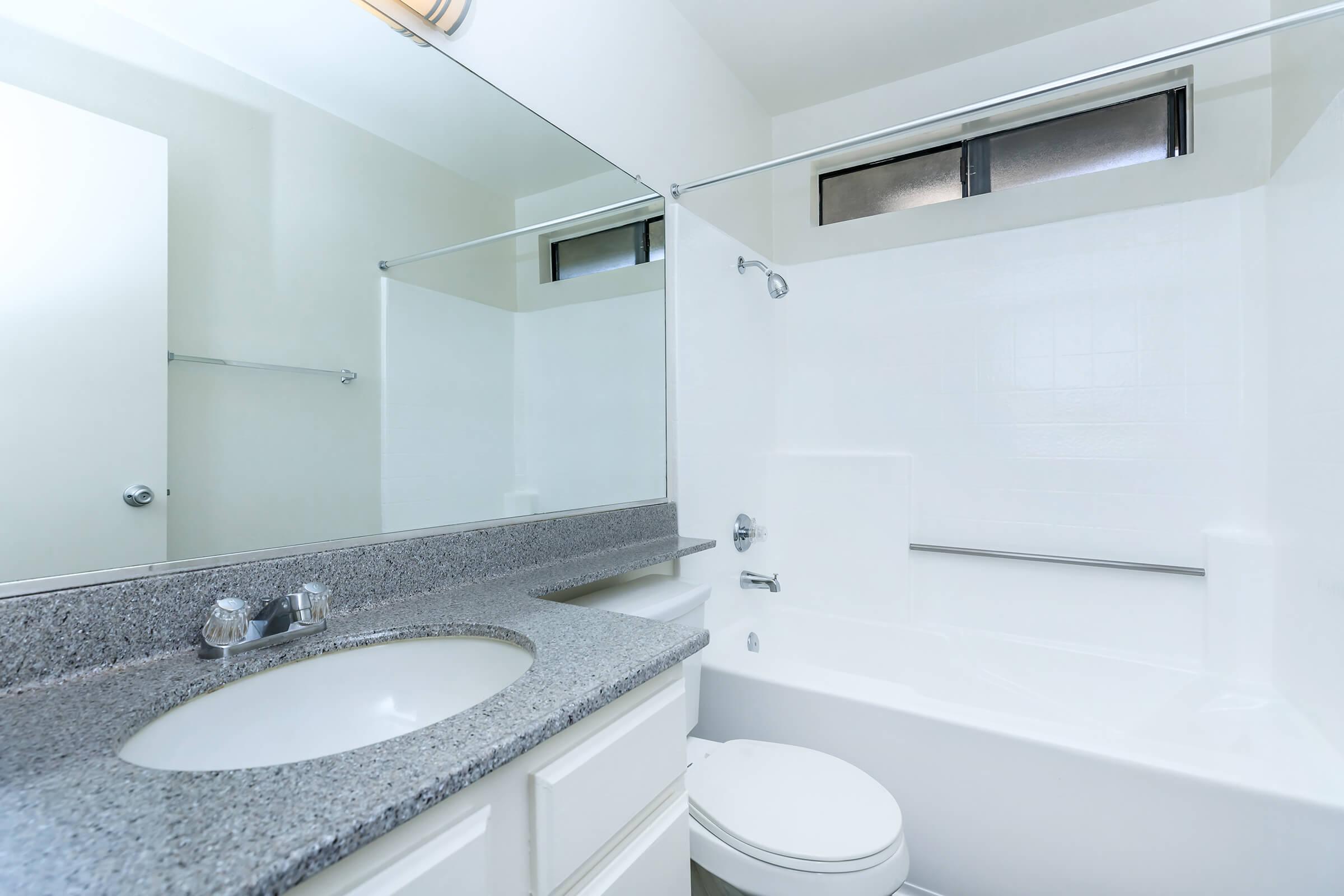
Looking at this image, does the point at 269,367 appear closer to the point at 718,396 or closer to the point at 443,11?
the point at 443,11

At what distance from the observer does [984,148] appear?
2402mm

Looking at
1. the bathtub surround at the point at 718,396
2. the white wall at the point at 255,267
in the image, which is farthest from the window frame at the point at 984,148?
the white wall at the point at 255,267

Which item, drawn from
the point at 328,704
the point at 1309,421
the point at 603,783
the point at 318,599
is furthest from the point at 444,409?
the point at 1309,421

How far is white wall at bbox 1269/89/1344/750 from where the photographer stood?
1.41 metres

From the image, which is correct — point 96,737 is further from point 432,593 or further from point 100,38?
point 100,38

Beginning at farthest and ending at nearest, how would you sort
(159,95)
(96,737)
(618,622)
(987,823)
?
(987,823)
(618,622)
(159,95)
(96,737)

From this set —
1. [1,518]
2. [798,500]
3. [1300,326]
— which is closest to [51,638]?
[1,518]

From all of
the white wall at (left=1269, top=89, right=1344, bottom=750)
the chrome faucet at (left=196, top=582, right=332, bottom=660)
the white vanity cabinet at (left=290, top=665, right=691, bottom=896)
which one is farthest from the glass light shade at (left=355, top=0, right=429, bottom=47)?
the white wall at (left=1269, top=89, right=1344, bottom=750)

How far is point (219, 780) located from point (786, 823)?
37.0 inches

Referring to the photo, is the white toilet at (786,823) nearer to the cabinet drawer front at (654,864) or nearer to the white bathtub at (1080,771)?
the cabinet drawer front at (654,864)

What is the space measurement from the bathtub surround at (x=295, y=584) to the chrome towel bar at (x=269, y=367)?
290mm

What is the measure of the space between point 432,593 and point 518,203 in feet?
2.95

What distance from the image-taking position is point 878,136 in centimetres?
169

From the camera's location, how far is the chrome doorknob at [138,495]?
79 centimetres
